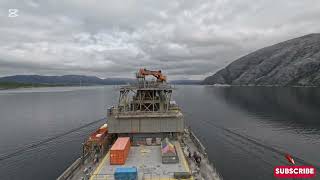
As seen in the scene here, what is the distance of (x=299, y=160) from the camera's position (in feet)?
211

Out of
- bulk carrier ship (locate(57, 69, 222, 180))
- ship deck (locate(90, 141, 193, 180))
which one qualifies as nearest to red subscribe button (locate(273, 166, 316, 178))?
bulk carrier ship (locate(57, 69, 222, 180))

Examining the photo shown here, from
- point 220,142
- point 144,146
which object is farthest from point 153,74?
point 220,142

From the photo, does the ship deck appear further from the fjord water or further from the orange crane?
the orange crane

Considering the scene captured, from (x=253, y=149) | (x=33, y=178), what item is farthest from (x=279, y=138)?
(x=33, y=178)

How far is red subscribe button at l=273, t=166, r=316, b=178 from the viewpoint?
54.1 meters

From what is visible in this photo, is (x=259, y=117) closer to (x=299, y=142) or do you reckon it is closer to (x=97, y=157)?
(x=299, y=142)

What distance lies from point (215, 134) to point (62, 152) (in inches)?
2040

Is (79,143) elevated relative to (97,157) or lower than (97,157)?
lower

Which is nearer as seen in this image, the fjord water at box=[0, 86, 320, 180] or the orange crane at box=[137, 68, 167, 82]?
the fjord water at box=[0, 86, 320, 180]

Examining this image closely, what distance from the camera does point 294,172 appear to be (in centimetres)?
5456

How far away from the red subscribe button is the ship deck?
2292 centimetres

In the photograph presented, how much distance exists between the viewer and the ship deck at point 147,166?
37125 mm

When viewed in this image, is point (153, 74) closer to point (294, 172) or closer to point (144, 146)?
point (144, 146)

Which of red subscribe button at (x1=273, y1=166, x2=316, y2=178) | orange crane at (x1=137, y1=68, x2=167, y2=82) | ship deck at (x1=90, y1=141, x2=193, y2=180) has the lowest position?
red subscribe button at (x1=273, y1=166, x2=316, y2=178)
